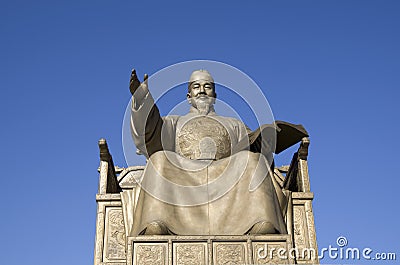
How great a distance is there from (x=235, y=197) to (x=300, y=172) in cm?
114

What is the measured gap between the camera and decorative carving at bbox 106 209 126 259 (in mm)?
6336

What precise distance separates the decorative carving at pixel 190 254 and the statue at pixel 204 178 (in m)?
0.27

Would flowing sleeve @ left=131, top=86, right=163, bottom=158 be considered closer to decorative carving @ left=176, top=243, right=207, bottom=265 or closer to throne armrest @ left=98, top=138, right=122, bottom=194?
throne armrest @ left=98, top=138, right=122, bottom=194

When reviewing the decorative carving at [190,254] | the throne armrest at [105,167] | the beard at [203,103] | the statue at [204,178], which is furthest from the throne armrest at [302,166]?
the throne armrest at [105,167]

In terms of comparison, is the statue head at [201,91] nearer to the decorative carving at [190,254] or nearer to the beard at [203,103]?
the beard at [203,103]

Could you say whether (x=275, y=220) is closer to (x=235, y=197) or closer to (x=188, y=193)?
(x=235, y=197)

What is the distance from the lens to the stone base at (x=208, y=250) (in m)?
5.33

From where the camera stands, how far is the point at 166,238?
17.7 feet

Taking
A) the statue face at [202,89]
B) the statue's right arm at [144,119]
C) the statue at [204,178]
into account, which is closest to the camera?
the statue at [204,178]

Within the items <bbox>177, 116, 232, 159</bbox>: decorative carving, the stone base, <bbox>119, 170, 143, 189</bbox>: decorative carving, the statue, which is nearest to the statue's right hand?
the statue

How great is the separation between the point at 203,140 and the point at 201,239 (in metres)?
2.00

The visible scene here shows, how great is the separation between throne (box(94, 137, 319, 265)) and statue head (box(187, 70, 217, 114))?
126cm

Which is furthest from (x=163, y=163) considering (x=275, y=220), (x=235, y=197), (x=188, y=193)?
(x=275, y=220)

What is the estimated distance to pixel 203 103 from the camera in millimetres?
8078
